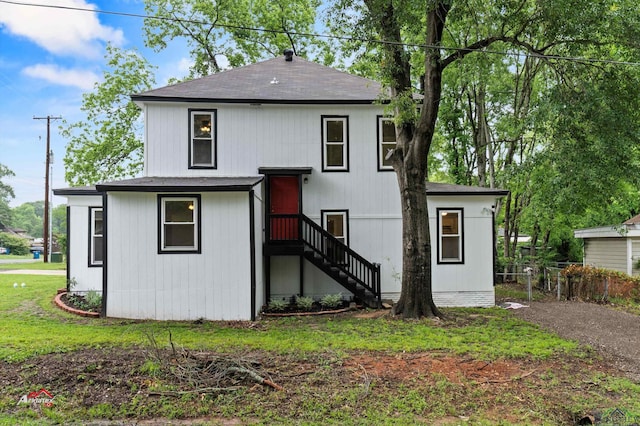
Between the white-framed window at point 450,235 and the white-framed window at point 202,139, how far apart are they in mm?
6942

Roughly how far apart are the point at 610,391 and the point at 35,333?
9453 mm

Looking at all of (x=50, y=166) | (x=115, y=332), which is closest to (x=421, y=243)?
(x=115, y=332)

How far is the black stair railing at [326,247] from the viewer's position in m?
10.7

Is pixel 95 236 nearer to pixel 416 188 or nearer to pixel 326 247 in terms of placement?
pixel 326 247

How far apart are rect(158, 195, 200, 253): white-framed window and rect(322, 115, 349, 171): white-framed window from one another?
162 inches

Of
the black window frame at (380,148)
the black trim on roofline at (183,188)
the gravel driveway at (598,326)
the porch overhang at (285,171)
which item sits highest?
the black window frame at (380,148)

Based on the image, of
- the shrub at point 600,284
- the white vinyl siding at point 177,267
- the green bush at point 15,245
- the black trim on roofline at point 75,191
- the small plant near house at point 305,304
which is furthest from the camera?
the green bush at point 15,245

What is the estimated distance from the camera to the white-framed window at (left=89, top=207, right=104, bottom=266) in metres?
11.5

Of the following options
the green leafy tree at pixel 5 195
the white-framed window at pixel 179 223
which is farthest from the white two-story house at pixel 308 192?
the green leafy tree at pixel 5 195

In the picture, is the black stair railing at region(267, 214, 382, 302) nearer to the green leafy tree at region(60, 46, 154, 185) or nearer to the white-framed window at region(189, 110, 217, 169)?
the white-framed window at region(189, 110, 217, 169)

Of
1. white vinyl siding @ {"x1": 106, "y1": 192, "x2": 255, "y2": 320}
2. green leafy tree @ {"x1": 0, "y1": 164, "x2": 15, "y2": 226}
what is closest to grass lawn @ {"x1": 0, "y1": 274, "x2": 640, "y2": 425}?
white vinyl siding @ {"x1": 106, "y1": 192, "x2": 255, "y2": 320}

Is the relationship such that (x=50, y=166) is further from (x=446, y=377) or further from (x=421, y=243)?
(x=446, y=377)

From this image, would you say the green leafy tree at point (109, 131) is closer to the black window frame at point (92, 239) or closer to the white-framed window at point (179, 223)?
the black window frame at point (92, 239)

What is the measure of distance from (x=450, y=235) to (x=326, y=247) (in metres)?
3.79
